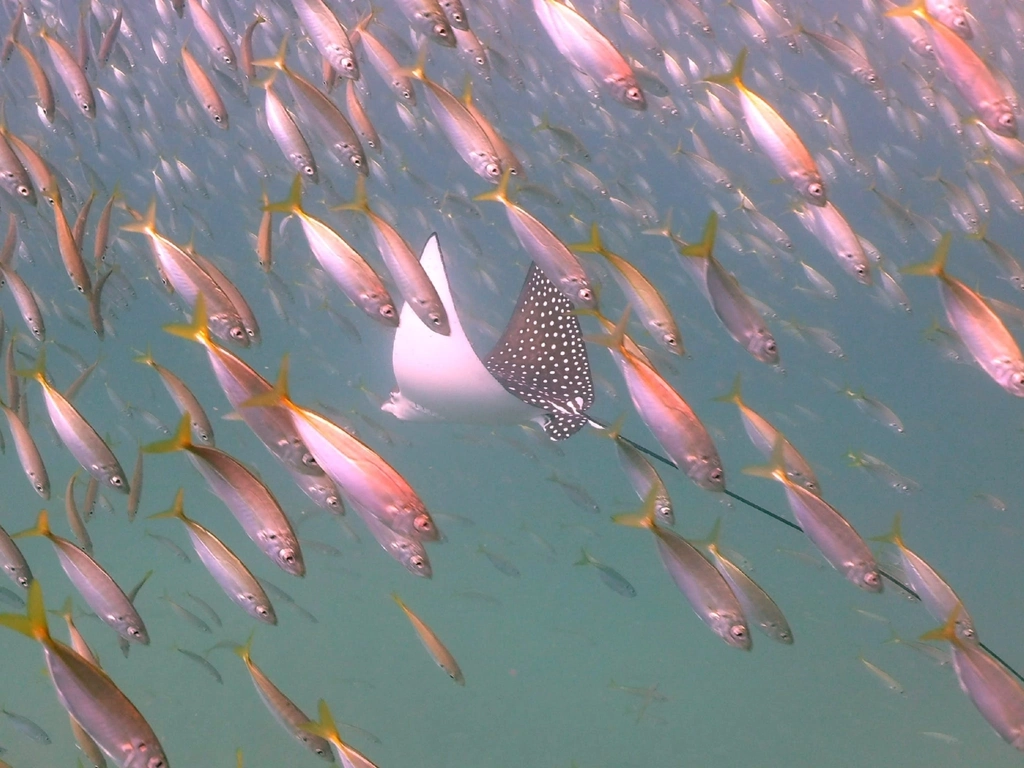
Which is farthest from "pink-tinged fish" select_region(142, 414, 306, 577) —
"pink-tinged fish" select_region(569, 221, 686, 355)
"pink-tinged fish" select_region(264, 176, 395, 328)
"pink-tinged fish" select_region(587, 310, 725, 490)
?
"pink-tinged fish" select_region(569, 221, 686, 355)

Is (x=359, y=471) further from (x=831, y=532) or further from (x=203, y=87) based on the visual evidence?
(x=203, y=87)

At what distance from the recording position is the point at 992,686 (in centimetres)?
206

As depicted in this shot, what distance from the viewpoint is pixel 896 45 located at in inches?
711

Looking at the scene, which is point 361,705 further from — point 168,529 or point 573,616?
Answer: point 168,529

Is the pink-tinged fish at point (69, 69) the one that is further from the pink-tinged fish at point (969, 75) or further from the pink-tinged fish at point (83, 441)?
the pink-tinged fish at point (969, 75)

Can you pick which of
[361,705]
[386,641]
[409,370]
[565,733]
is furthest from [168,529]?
[409,370]

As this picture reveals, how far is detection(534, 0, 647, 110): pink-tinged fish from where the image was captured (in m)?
2.57

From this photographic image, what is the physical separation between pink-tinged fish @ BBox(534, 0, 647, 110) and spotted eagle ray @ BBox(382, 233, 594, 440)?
5.41 feet

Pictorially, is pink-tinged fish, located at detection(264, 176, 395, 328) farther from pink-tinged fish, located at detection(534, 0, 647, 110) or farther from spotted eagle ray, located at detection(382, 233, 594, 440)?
spotted eagle ray, located at detection(382, 233, 594, 440)

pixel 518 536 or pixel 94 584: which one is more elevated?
pixel 94 584

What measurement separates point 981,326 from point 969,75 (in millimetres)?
963

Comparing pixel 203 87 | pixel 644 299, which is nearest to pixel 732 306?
pixel 644 299

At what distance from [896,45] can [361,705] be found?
64.5 ft

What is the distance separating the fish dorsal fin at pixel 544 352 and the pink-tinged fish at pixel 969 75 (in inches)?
84.2
